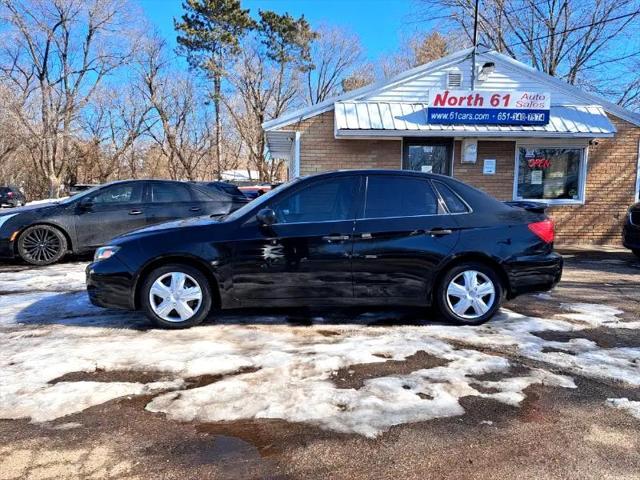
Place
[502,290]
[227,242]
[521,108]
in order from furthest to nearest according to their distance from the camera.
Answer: [521,108] < [502,290] < [227,242]

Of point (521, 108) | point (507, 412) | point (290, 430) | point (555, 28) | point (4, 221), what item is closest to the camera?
point (290, 430)

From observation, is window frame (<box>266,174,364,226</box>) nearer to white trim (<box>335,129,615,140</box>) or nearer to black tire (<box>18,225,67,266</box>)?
black tire (<box>18,225,67,266</box>)

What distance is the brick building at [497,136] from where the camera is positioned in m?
10.6

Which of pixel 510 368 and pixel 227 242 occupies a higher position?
pixel 227 242

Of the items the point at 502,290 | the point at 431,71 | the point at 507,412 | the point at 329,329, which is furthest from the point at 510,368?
the point at 431,71

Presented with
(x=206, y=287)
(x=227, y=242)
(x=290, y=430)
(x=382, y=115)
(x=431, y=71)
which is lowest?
(x=290, y=430)

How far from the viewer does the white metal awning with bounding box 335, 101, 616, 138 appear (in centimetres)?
1035

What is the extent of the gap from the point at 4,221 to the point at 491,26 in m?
22.0

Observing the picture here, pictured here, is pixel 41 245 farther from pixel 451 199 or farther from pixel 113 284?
pixel 451 199

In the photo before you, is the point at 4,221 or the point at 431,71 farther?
the point at 431,71

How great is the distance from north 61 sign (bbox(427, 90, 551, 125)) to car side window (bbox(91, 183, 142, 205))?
621cm

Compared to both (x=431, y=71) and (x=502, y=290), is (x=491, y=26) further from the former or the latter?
(x=502, y=290)

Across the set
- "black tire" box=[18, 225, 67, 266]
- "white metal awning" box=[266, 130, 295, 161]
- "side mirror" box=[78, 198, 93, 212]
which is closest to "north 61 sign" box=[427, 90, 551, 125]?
"white metal awning" box=[266, 130, 295, 161]

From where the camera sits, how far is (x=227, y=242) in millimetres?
4578
